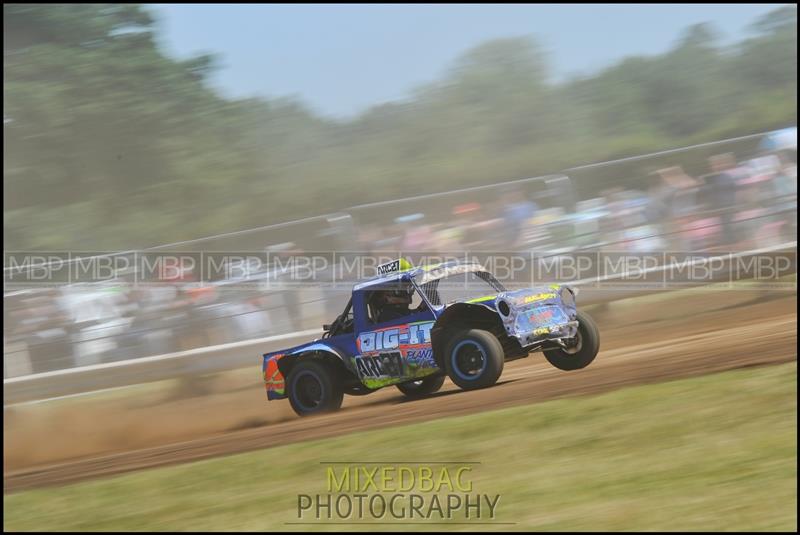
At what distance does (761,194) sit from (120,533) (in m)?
8.36

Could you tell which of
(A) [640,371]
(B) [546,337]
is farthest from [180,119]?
(B) [546,337]

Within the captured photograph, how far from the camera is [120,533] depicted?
5707 millimetres

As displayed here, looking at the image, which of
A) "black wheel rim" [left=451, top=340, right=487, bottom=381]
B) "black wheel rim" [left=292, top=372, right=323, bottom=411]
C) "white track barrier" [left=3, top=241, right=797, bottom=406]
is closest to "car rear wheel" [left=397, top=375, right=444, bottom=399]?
"black wheel rim" [left=451, top=340, right=487, bottom=381]

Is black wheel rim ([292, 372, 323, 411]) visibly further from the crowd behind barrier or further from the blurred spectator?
the blurred spectator

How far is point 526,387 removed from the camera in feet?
20.2

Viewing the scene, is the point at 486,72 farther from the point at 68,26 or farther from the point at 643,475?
the point at 643,475

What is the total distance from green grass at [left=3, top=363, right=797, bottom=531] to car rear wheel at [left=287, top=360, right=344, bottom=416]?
347 millimetres

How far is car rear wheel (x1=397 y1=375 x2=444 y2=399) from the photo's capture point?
19.6 ft

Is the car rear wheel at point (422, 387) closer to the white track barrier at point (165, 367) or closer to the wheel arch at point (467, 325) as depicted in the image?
the wheel arch at point (467, 325)

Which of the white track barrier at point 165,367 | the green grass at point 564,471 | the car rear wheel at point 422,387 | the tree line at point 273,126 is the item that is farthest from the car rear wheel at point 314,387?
the tree line at point 273,126

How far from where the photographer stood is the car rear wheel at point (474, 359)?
5285 mm

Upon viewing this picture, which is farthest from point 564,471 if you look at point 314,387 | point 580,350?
point 314,387

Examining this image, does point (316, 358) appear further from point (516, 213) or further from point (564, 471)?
point (516, 213)

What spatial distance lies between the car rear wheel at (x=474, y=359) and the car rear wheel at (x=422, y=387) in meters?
0.34
